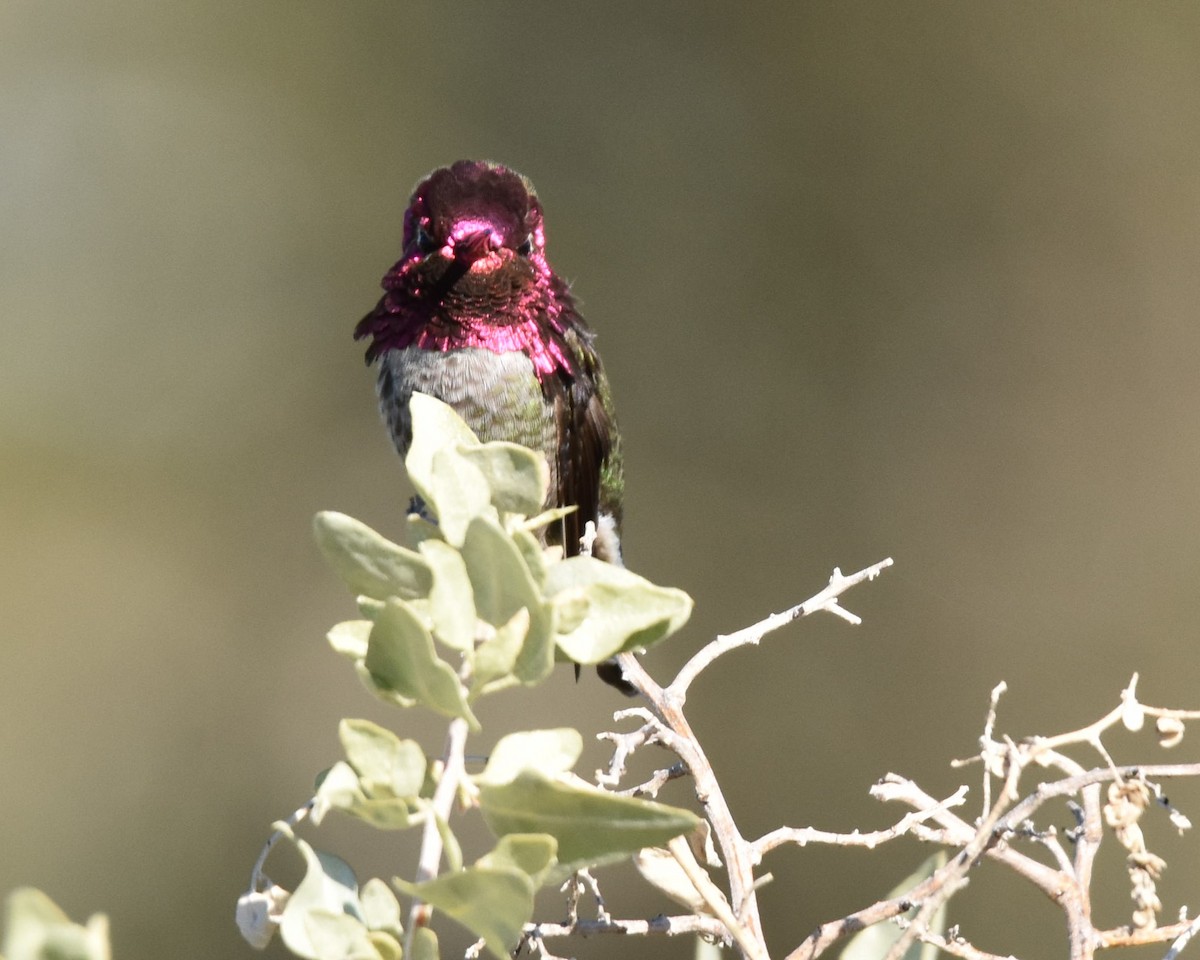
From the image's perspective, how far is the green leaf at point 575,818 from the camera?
48cm

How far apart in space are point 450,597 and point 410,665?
31mm

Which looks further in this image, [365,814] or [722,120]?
[722,120]

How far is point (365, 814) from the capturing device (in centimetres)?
47

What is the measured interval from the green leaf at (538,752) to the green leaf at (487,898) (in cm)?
7

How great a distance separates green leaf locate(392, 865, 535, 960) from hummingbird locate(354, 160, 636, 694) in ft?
4.94

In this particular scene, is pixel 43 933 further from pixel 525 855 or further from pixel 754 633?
pixel 754 633

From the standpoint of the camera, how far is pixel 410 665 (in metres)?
0.49

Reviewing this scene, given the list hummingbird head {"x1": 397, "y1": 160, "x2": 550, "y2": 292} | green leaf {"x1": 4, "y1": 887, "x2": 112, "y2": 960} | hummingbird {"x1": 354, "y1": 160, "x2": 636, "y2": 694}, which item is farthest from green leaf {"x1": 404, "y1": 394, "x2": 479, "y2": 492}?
hummingbird head {"x1": 397, "y1": 160, "x2": 550, "y2": 292}

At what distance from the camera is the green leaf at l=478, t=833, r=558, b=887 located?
46cm

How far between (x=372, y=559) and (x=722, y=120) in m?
4.26

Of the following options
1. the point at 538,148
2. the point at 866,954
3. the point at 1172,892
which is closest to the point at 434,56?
the point at 538,148

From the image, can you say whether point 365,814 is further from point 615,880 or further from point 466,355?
point 615,880

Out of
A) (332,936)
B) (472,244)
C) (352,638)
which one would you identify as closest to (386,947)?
(332,936)

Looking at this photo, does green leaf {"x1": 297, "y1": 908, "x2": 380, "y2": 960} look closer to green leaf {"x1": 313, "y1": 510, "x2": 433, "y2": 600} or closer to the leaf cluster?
the leaf cluster
